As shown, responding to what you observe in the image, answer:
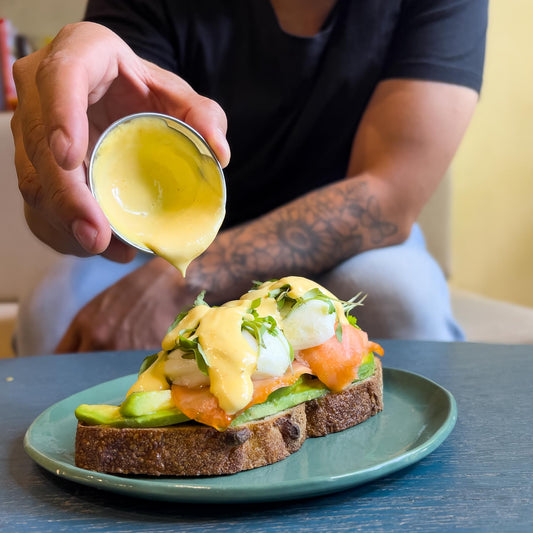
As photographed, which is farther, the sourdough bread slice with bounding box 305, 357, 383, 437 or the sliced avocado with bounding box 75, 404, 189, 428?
the sourdough bread slice with bounding box 305, 357, 383, 437

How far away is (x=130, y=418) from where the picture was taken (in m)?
0.70

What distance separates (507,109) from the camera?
3.94 m

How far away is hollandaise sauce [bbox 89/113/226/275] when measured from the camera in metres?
0.92

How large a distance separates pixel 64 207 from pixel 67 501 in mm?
471

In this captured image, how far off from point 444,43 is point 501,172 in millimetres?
2293

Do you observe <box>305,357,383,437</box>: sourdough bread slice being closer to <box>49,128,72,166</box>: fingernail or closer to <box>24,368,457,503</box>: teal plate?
<box>24,368,457,503</box>: teal plate

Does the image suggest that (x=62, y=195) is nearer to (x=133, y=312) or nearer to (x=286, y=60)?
(x=133, y=312)

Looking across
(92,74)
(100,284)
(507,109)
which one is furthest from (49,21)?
(92,74)

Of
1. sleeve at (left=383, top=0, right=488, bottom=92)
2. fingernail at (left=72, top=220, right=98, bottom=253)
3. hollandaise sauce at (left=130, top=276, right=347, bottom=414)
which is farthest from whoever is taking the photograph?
sleeve at (left=383, top=0, right=488, bottom=92)

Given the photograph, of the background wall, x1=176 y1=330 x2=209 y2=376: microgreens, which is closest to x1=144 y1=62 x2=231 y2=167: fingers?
x1=176 y1=330 x2=209 y2=376: microgreens

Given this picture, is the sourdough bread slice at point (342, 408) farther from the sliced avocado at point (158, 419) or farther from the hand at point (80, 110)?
the hand at point (80, 110)

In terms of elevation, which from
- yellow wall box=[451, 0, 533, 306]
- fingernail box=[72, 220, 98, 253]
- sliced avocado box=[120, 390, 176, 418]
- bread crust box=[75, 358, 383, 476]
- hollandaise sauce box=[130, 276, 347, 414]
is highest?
fingernail box=[72, 220, 98, 253]

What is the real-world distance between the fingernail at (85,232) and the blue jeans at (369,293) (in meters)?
0.96

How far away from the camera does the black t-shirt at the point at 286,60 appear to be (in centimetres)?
192
